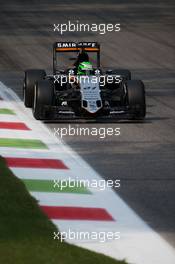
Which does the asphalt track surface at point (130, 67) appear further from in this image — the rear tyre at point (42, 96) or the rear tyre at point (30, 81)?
the rear tyre at point (30, 81)

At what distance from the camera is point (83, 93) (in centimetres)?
2248

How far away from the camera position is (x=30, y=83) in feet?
79.2

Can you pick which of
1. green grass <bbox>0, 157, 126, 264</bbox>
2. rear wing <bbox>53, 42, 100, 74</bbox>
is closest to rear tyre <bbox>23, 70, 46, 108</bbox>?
rear wing <bbox>53, 42, 100, 74</bbox>

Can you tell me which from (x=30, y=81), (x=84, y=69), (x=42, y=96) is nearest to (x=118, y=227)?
(x=42, y=96)

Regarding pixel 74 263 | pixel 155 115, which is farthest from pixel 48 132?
pixel 74 263

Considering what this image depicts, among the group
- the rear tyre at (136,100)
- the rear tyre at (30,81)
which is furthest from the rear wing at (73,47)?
the rear tyre at (136,100)

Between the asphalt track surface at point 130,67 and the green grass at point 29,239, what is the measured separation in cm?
140

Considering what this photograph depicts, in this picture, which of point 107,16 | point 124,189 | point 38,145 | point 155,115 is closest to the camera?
point 124,189

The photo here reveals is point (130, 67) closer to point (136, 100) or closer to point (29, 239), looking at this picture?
point (136, 100)

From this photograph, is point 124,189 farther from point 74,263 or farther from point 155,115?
point 155,115

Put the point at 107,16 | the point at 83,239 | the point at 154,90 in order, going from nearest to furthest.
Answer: the point at 83,239 < the point at 154,90 < the point at 107,16

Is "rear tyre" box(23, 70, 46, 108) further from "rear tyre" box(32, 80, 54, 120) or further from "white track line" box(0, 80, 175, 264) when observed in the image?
"white track line" box(0, 80, 175, 264)

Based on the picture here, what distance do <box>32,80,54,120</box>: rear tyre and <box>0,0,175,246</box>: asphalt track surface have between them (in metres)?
0.39

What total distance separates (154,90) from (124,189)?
1197 cm
